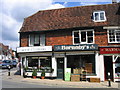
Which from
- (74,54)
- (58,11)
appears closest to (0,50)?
(58,11)

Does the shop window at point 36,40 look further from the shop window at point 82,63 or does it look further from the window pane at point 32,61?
the shop window at point 82,63

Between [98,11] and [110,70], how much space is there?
22.1 ft

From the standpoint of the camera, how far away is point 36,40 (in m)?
19.9

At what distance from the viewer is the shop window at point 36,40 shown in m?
19.7

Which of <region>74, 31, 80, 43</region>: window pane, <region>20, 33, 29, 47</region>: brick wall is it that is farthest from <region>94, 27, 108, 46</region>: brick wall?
<region>20, 33, 29, 47</region>: brick wall

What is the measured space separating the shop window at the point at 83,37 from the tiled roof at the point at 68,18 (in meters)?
0.78

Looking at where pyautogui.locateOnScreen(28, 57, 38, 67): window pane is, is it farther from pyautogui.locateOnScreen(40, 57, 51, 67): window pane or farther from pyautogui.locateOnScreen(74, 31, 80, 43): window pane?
pyautogui.locateOnScreen(74, 31, 80, 43): window pane

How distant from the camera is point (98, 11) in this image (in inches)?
748

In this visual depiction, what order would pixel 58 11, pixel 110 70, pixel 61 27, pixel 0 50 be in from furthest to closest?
pixel 0 50 < pixel 58 11 < pixel 61 27 < pixel 110 70

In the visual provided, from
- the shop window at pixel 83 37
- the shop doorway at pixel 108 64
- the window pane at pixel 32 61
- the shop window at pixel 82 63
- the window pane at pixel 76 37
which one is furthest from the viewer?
the window pane at pixel 32 61

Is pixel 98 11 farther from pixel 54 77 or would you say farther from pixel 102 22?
pixel 54 77

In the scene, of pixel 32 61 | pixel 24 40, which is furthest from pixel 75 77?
pixel 24 40

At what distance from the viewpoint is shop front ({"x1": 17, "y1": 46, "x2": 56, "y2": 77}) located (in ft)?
60.1

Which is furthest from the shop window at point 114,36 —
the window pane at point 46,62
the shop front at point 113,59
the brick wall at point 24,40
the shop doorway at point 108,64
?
the brick wall at point 24,40
